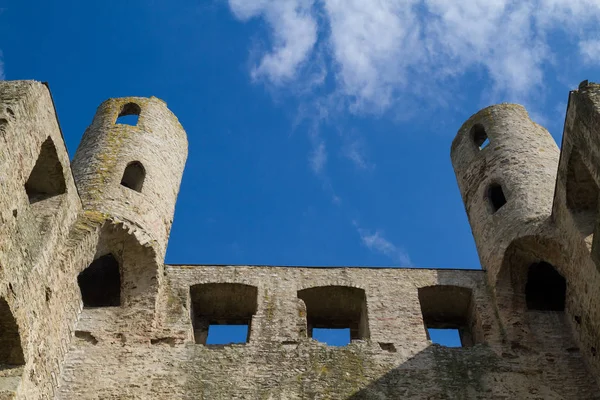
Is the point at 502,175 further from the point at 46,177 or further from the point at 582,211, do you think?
the point at 46,177

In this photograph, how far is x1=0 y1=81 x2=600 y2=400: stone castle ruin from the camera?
29.7 feet

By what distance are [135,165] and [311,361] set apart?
526 centimetres

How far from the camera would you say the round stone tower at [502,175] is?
40.0 ft

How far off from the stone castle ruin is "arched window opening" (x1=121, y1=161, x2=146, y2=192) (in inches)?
1.5

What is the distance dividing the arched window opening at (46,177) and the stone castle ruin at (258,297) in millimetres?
22

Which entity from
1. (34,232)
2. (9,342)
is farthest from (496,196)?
(9,342)

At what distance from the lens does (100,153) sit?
42.0 ft

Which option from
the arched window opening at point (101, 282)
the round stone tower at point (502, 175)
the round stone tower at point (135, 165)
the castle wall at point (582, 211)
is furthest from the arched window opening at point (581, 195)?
the arched window opening at point (101, 282)

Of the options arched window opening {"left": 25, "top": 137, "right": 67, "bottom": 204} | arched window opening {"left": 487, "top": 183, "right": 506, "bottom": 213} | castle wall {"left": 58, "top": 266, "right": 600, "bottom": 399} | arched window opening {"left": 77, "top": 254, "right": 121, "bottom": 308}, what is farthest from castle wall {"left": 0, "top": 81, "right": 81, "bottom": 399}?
arched window opening {"left": 487, "top": 183, "right": 506, "bottom": 213}

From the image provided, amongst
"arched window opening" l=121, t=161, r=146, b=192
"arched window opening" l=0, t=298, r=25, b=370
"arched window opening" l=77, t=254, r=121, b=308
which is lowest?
"arched window opening" l=0, t=298, r=25, b=370

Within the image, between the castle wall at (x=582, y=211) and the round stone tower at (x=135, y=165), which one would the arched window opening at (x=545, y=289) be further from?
the round stone tower at (x=135, y=165)

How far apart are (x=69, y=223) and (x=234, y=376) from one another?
3373 mm

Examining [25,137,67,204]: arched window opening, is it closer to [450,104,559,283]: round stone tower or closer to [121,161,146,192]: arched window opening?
[121,161,146,192]: arched window opening

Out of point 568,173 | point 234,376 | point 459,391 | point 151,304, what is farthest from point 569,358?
point 151,304
